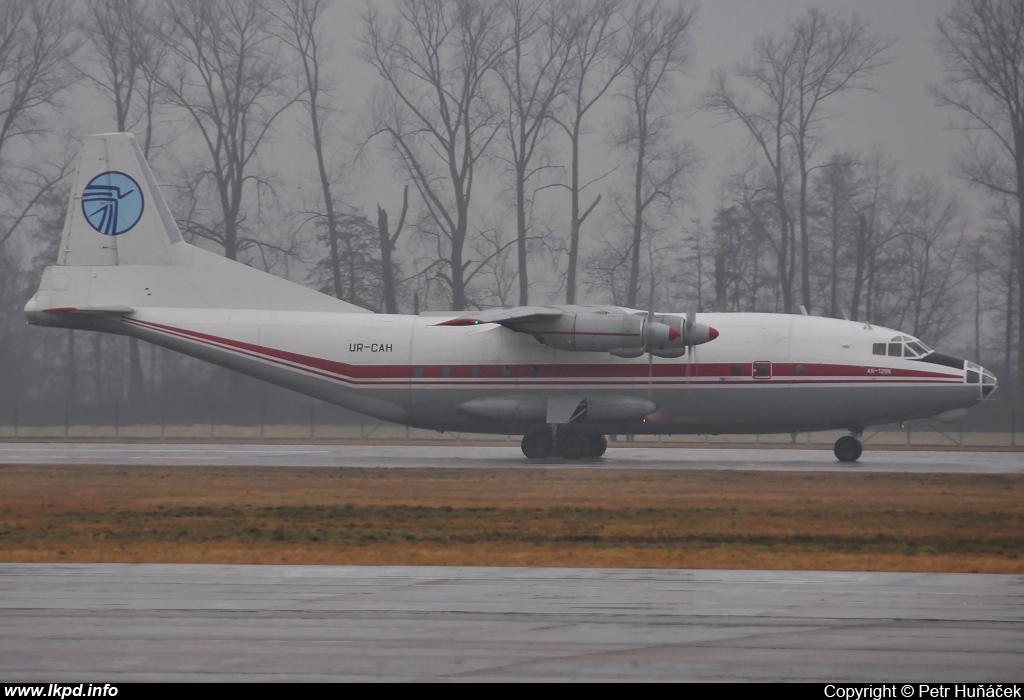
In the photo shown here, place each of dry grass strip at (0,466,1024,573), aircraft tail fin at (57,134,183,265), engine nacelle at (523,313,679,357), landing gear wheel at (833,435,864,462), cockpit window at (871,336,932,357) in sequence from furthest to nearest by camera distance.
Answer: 1. aircraft tail fin at (57,134,183,265)
2. landing gear wheel at (833,435,864,462)
3. cockpit window at (871,336,932,357)
4. engine nacelle at (523,313,679,357)
5. dry grass strip at (0,466,1024,573)

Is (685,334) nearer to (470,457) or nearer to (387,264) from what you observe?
(470,457)

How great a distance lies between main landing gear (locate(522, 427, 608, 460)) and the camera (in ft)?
95.3

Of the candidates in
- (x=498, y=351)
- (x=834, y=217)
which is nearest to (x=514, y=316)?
(x=498, y=351)

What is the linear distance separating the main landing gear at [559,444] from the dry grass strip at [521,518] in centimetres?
349

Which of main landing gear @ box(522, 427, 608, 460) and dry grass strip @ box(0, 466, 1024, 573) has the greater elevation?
main landing gear @ box(522, 427, 608, 460)

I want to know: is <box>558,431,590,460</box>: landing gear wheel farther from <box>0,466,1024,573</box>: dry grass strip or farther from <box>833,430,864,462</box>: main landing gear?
<box>833,430,864,462</box>: main landing gear

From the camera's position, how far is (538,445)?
29.4 m

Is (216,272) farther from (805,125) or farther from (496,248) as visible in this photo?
(805,125)

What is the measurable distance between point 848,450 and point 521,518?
14.3m

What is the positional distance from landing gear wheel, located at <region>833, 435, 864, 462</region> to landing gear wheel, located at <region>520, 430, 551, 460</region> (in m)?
7.48

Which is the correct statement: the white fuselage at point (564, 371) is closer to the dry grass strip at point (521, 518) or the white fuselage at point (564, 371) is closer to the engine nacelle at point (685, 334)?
the engine nacelle at point (685, 334)

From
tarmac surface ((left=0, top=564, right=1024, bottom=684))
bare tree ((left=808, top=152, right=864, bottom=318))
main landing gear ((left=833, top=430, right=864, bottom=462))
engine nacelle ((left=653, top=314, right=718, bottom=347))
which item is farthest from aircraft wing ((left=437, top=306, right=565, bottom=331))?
bare tree ((left=808, top=152, right=864, bottom=318))

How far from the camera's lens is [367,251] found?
174ft

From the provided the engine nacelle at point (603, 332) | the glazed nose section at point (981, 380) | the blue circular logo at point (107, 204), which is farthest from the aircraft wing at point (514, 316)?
the glazed nose section at point (981, 380)
